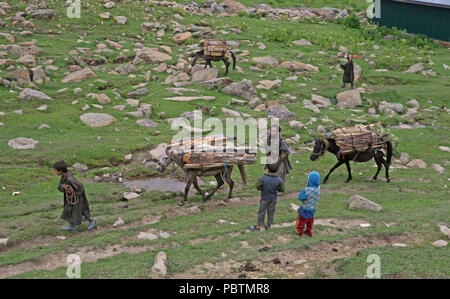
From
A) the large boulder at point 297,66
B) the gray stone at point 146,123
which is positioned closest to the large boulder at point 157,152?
the gray stone at point 146,123

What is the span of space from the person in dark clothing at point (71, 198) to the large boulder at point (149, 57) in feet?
51.9

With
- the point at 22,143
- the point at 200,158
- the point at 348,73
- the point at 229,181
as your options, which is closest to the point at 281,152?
the point at 229,181

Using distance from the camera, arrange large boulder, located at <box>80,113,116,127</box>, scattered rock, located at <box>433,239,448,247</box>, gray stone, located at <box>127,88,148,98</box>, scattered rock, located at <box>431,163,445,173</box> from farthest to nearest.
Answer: gray stone, located at <box>127,88,148,98</box> < large boulder, located at <box>80,113,116,127</box> < scattered rock, located at <box>431,163,445,173</box> < scattered rock, located at <box>433,239,448,247</box>

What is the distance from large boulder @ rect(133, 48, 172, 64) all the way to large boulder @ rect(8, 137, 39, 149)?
10492 mm

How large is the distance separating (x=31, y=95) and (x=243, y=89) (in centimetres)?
963

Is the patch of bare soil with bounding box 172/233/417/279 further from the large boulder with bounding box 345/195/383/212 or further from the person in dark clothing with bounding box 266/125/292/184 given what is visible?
the person in dark clothing with bounding box 266/125/292/184

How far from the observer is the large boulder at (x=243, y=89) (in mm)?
21609

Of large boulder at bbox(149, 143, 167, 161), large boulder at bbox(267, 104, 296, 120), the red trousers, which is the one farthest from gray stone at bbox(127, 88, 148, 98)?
the red trousers

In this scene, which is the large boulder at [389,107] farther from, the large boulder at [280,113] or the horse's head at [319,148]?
the horse's head at [319,148]

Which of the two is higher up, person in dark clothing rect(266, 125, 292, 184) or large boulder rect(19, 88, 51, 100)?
large boulder rect(19, 88, 51, 100)

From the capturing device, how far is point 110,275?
7.75 m

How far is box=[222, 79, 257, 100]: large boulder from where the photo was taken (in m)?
21.6

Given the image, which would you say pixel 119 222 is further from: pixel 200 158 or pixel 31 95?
pixel 31 95

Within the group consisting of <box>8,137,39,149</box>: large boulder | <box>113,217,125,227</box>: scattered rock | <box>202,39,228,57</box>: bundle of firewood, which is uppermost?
<box>202,39,228,57</box>: bundle of firewood
